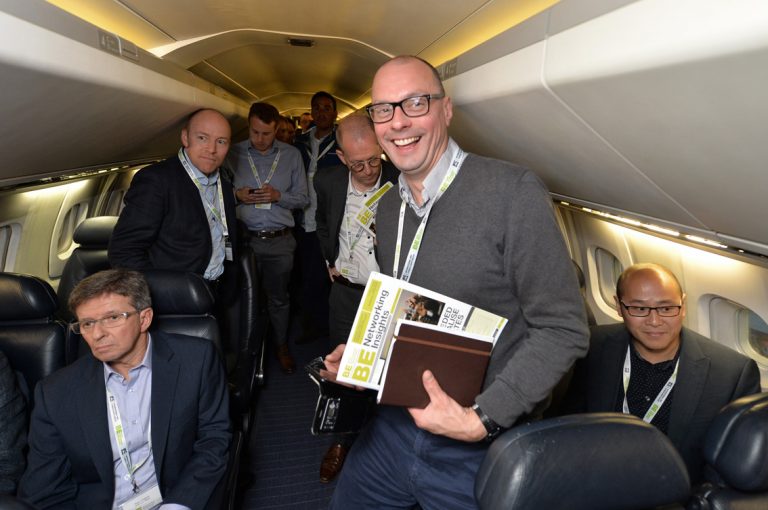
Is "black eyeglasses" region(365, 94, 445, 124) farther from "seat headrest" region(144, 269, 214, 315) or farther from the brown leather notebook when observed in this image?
"seat headrest" region(144, 269, 214, 315)

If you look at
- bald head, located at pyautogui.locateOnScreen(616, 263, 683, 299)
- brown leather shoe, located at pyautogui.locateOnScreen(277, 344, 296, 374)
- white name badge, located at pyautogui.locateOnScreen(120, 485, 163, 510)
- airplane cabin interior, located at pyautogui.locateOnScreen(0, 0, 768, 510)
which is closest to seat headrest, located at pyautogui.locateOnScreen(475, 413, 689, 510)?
airplane cabin interior, located at pyautogui.locateOnScreen(0, 0, 768, 510)

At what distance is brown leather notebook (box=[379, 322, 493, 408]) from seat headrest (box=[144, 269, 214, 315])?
1678mm

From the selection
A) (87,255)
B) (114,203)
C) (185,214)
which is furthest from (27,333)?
(114,203)

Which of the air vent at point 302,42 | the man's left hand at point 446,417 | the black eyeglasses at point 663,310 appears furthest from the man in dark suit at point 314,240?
the man's left hand at point 446,417

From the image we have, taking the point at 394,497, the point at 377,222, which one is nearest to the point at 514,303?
the point at 377,222

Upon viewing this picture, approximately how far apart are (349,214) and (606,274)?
235 cm

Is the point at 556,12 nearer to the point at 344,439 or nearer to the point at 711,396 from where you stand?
the point at 711,396

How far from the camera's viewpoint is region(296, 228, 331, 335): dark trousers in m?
5.75

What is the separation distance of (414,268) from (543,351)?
1.64ft

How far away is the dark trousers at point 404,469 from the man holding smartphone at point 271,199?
3.01 meters

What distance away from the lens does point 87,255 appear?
3951 mm

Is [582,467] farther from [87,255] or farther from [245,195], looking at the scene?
[87,255]

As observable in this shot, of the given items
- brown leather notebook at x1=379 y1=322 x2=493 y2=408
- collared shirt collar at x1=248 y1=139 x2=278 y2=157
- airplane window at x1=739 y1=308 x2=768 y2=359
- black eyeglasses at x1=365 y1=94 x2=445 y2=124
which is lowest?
airplane window at x1=739 y1=308 x2=768 y2=359

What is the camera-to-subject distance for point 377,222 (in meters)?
1.97
